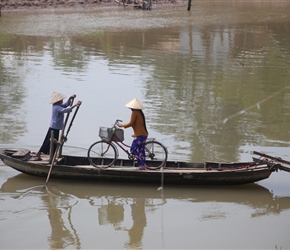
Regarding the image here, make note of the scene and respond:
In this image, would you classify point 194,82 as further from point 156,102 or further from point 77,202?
point 77,202

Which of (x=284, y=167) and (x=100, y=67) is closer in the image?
(x=284, y=167)

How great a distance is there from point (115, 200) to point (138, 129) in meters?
1.33

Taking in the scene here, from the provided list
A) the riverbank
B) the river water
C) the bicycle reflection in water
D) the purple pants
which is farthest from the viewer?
the riverbank

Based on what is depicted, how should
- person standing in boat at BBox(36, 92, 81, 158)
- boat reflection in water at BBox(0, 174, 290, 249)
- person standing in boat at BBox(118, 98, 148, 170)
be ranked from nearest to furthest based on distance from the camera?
boat reflection in water at BBox(0, 174, 290, 249) < person standing in boat at BBox(118, 98, 148, 170) < person standing in boat at BBox(36, 92, 81, 158)

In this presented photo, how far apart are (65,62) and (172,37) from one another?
30.3ft

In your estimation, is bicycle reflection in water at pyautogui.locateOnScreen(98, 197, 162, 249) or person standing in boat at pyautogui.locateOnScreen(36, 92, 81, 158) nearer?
bicycle reflection in water at pyautogui.locateOnScreen(98, 197, 162, 249)

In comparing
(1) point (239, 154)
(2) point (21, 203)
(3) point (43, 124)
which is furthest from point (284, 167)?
(3) point (43, 124)

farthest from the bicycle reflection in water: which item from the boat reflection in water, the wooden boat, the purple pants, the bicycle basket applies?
the bicycle basket

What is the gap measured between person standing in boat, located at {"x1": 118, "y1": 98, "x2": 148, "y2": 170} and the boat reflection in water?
559 millimetres

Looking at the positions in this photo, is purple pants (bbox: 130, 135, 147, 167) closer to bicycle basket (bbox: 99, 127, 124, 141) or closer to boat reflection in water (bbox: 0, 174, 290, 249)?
bicycle basket (bbox: 99, 127, 124, 141)

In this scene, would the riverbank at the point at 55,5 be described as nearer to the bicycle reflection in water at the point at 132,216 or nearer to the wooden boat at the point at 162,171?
the wooden boat at the point at 162,171

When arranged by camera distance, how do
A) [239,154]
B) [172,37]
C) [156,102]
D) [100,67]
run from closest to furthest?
[239,154] → [156,102] → [100,67] → [172,37]

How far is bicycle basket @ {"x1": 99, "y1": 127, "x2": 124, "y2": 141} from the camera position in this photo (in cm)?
1143

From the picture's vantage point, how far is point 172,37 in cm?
3259
